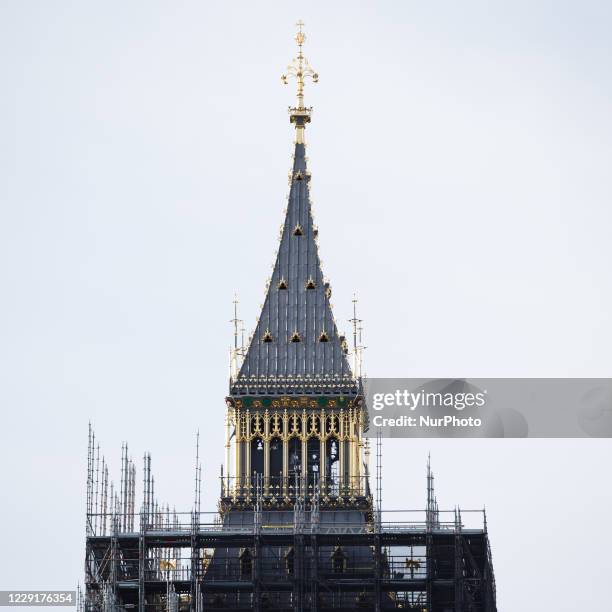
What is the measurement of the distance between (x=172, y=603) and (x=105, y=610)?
4.85 meters

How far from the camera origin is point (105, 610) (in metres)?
200

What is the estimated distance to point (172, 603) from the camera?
197m
